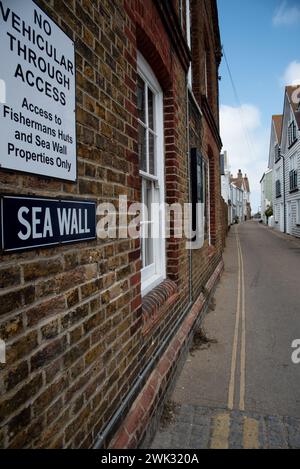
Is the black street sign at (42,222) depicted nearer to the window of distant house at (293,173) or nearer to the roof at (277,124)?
the window of distant house at (293,173)

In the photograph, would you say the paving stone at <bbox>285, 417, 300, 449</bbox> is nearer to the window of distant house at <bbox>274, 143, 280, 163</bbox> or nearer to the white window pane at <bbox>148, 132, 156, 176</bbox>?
the white window pane at <bbox>148, 132, 156, 176</bbox>

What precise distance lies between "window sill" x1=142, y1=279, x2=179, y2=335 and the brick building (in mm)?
13

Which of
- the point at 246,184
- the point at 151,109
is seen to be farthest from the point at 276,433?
the point at 246,184

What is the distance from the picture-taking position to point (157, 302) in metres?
3.22

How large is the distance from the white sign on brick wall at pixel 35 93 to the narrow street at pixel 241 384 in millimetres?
2317

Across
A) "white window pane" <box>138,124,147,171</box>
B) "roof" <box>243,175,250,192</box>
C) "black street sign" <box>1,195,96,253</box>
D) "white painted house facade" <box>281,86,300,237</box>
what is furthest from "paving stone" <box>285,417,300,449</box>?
"roof" <box>243,175,250,192</box>

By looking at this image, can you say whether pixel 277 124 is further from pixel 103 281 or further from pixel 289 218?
pixel 103 281

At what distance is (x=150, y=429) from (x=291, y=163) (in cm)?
2454

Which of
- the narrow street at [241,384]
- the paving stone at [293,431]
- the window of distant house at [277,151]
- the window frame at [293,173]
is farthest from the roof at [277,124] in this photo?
the paving stone at [293,431]

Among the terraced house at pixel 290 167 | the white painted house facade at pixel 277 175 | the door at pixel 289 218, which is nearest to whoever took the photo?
the terraced house at pixel 290 167

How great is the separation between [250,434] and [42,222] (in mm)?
2441

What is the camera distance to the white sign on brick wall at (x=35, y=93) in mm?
1299

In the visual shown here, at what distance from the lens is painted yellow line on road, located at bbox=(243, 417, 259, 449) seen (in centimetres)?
256
